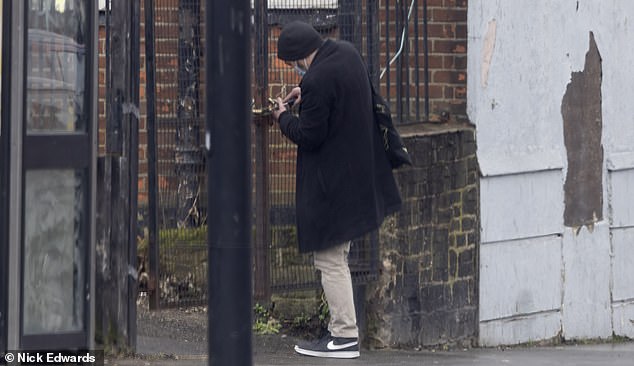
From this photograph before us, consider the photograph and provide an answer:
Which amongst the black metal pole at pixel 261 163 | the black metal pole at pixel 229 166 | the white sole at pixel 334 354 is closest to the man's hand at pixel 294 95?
the black metal pole at pixel 261 163

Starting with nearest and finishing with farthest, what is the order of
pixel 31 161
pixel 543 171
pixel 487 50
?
pixel 31 161, pixel 487 50, pixel 543 171

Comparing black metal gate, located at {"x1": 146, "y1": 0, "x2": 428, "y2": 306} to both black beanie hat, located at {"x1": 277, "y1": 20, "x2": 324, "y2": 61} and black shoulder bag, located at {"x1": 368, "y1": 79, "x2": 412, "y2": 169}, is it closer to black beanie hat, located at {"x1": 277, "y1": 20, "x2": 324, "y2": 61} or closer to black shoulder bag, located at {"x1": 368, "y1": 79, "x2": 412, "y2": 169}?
black beanie hat, located at {"x1": 277, "y1": 20, "x2": 324, "y2": 61}

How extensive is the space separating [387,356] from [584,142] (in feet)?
7.59

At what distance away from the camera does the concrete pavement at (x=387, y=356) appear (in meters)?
7.10

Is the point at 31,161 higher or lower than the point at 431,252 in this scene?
higher

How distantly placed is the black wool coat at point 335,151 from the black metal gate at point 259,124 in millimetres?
286

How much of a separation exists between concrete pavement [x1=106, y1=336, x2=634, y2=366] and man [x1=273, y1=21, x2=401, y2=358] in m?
0.29

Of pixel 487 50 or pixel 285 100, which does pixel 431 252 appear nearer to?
pixel 487 50

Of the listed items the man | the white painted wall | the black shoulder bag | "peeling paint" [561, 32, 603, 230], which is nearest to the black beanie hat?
the man

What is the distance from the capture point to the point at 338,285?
7.05 meters

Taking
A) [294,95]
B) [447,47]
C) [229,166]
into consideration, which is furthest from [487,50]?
[229,166]

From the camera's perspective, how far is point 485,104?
816 centimetres

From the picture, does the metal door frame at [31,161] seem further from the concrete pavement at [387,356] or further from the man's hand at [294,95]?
the man's hand at [294,95]

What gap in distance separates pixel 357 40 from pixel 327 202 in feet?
3.44
